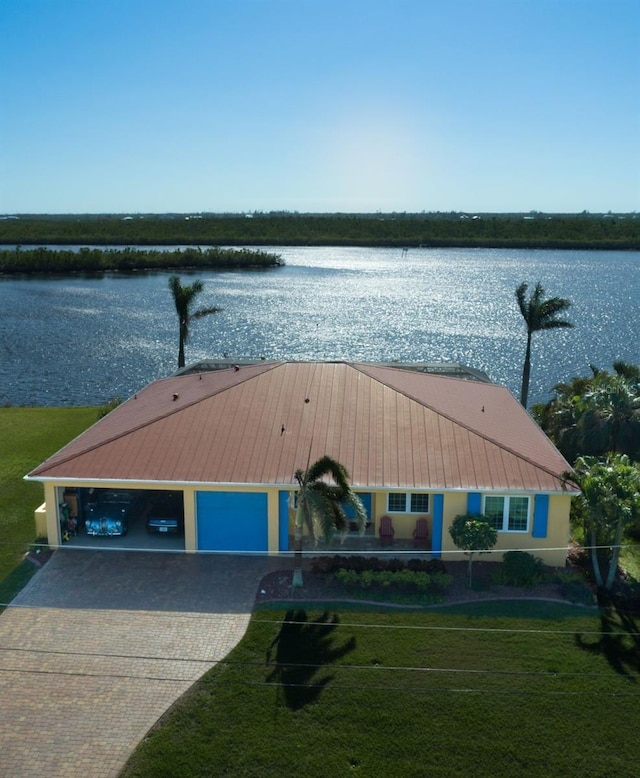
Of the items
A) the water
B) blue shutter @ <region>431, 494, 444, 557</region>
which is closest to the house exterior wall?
blue shutter @ <region>431, 494, 444, 557</region>

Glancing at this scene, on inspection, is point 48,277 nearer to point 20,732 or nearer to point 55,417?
point 55,417

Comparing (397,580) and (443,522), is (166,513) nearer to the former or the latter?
(397,580)

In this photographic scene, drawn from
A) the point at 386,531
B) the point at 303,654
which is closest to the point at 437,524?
the point at 386,531

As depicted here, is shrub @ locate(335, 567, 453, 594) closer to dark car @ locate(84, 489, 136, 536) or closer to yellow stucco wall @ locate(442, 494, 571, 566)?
yellow stucco wall @ locate(442, 494, 571, 566)

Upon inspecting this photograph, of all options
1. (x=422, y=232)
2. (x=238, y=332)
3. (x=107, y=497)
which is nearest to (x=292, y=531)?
(x=107, y=497)

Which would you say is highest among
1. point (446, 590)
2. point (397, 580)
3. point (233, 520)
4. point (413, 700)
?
point (233, 520)

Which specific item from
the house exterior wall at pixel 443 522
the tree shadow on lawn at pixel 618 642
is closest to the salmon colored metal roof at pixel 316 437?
the house exterior wall at pixel 443 522
